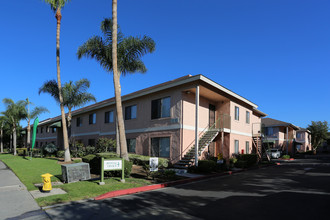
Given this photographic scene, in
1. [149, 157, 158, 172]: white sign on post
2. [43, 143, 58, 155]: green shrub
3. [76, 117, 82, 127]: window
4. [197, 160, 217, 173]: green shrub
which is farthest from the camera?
[76, 117, 82, 127]: window

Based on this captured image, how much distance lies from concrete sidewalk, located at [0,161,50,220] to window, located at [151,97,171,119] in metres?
9.93

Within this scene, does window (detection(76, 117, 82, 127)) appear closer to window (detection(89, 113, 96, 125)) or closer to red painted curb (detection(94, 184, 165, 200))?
window (detection(89, 113, 96, 125))

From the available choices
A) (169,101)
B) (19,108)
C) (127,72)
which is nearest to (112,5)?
(127,72)

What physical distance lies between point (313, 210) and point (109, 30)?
1511cm

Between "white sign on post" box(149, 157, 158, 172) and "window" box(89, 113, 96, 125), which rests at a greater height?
"window" box(89, 113, 96, 125)

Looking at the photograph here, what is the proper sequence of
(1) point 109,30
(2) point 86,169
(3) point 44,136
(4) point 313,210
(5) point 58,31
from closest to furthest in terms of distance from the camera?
(4) point 313,210 → (2) point 86,169 → (1) point 109,30 → (5) point 58,31 → (3) point 44,136

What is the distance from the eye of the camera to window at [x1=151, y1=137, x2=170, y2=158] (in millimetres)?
16750

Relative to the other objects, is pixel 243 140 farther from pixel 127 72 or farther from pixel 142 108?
pixel 127 72

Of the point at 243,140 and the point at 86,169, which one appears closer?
the point at 86,169

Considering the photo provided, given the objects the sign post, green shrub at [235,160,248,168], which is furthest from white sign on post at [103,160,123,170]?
green shrub at [235,160,248,168]

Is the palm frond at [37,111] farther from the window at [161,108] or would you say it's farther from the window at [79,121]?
the window at [161,108]

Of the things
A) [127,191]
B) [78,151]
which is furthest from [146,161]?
[78,151]

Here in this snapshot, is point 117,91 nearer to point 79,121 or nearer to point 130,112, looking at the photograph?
point 130,112

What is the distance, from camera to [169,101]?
17.1 m
